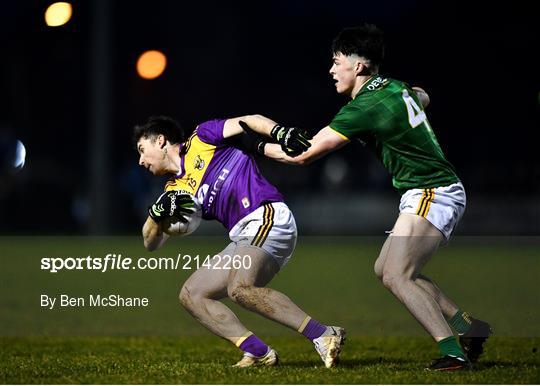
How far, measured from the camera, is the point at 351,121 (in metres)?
7.01

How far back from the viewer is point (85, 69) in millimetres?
36156

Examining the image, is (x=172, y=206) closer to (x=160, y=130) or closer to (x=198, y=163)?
(x=198, y=163)

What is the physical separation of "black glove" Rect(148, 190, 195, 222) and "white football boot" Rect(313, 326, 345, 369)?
1.19m

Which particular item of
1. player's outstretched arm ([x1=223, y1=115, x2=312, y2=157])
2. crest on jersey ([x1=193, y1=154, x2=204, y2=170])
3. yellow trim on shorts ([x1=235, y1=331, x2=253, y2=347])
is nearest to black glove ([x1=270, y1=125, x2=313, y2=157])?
player's outstretched arm ([x1=223, y1=115, x2=312, y2=157])

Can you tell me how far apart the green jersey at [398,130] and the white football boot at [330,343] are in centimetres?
100

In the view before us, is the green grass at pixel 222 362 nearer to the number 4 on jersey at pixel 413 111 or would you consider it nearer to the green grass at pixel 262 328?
the green grass at pixel 262 328

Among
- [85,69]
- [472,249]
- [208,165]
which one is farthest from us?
[85,69]

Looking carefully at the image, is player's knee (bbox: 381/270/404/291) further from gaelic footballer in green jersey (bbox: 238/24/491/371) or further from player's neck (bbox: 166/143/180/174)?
player's neck (bbox: 166/143/180/174)

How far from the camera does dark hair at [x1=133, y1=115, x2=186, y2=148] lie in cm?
765

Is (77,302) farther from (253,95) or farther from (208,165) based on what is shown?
(253,95)

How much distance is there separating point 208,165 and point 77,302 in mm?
5430

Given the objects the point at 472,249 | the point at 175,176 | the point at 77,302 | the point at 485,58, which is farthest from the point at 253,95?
the point at 175,176

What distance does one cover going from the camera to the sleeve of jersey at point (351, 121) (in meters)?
7.01

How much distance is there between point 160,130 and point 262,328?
11.3 ft
